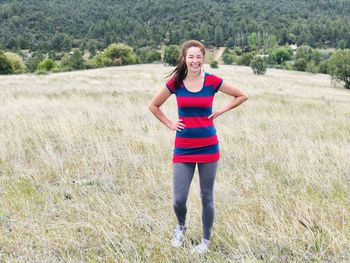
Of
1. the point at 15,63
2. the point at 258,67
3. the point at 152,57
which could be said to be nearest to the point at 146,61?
the point at 152,57

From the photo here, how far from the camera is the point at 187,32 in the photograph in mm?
149000

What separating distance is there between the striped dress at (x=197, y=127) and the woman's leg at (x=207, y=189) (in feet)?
0.26

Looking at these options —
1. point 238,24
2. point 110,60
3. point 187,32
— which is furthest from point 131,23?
point 110,60

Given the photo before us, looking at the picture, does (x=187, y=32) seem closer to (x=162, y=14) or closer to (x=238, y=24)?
(x=238, y=24)

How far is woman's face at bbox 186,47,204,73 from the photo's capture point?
3.34 metres

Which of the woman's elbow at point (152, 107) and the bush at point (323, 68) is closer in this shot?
the woman's elbow at point (152, 107)

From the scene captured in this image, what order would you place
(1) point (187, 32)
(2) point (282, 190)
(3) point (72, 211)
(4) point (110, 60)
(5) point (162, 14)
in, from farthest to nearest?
(5) point (162, 14) → (1) point (187, 32) → (4) point (110, 60) → (2) point (282, 190) → (3) point (72, 211)

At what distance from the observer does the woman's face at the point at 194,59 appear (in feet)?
11.0

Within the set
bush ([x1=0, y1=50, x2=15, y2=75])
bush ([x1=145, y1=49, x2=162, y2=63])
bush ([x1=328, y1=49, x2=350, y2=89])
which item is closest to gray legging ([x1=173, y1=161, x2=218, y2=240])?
bush ([x1=328, y1=49, x2=350, y2=89])

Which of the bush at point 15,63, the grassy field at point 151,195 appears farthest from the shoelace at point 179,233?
the bush at point 15,63

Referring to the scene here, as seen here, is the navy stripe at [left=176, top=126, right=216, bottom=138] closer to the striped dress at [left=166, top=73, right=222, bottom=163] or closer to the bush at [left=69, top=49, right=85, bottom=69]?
the striped dress at [left=166, top=73, right=222, bottom=163]

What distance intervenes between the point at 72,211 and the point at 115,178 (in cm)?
117

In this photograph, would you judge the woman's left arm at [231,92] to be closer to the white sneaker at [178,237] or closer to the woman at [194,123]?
the woman at [194,123]

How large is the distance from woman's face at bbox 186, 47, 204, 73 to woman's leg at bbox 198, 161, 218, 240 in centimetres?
87
